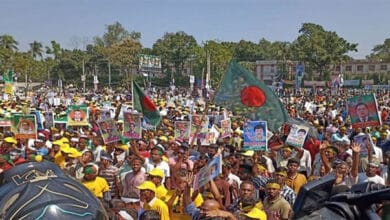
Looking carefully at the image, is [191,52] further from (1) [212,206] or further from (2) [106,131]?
(1) [212,206]

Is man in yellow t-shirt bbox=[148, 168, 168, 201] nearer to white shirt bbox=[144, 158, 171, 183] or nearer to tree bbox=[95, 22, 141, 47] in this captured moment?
white shirt bbox=[144, 158, 171, 183]

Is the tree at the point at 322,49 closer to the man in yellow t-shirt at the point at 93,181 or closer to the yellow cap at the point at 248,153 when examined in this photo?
the yellow cap at the point at 248,153

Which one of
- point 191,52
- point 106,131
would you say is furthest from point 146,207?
point 191,52

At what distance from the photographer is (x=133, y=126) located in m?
10.7

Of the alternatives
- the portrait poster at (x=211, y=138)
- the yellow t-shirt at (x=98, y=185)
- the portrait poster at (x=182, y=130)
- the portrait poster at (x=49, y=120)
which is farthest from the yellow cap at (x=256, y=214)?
the portrait poster at (x=49, y=120)

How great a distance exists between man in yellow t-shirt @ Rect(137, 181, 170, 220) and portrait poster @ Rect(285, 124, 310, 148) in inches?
168

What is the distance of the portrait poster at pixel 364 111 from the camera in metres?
10.3

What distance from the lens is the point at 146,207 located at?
5.85 m

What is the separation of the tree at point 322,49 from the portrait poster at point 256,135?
182ft

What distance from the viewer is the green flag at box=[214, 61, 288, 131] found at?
387 inches

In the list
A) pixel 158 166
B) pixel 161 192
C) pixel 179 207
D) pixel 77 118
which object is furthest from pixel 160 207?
pixel 77 118

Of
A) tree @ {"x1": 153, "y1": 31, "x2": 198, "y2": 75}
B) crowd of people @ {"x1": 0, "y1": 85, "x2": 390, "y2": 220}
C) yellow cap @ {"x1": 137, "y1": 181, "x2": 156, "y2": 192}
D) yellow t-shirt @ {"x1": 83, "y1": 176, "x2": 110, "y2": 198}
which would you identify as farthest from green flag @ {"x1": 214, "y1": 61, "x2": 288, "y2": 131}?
tree @ {"x1": 153, "y1": 31, "x2": 198, "y2": 75}

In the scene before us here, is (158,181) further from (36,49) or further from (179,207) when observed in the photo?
(36,49)

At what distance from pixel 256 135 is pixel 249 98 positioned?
0.63m
